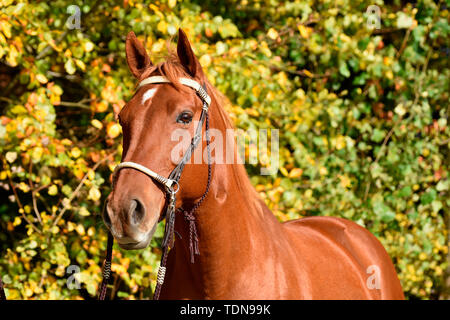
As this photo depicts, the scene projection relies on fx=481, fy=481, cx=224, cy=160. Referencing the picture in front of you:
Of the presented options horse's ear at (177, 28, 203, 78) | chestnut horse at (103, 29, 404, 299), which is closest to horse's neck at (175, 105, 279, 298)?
chestnut horse at (103, 29, 404, 299)

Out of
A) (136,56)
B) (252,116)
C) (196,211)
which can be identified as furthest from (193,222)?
(252,116)

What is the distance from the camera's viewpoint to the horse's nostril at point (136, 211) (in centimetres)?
155

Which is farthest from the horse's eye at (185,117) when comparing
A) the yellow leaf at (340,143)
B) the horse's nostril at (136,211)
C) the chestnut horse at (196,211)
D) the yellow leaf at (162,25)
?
the yellow leaf at (340,143)

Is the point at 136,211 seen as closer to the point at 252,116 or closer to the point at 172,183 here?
the point at 172,183

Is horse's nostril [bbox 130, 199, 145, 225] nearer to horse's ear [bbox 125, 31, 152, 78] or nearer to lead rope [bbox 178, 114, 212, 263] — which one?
lead rope [bbox 178, 114, 212, 263]

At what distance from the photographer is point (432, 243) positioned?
542 centimetres

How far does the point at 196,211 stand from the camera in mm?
1818

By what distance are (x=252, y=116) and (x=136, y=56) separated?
2230 mm

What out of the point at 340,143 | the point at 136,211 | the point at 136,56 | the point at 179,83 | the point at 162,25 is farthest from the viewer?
the point at 340,143

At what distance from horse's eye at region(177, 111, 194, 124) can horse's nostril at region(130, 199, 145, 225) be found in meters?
0.35

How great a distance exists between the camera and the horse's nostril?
5.07 feet

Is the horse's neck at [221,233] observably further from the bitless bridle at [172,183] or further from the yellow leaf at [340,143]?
the yellow leaf at [340,143]

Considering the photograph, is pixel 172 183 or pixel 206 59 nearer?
pixel 172 183
